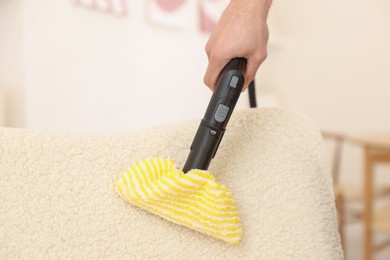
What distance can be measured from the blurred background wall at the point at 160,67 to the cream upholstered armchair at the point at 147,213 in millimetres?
1132

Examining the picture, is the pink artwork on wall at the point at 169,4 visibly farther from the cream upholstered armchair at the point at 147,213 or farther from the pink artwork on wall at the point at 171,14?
the cream upholstered armchair at the point at 147,213

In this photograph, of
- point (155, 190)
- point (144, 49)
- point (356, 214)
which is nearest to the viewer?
point (155, 190)

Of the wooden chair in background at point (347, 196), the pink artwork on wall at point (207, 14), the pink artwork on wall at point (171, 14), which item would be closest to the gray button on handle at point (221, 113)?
the pink artwork on wall at point (171, 14)

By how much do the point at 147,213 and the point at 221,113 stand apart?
13 centimetres

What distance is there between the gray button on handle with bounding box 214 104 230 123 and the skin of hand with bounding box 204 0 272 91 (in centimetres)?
4

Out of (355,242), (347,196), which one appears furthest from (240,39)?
(355,242)

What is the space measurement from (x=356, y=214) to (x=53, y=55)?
6.85 feet

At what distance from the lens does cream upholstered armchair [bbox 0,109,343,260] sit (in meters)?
0.55

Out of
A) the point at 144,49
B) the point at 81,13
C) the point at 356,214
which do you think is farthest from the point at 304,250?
the point at 356,214

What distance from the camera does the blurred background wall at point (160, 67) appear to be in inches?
68.4

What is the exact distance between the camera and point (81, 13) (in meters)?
1.90

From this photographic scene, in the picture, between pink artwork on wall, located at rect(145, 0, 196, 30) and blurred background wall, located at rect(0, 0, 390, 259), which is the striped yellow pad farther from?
pink artwork on wall, located at rect(145, 0, 196, 30)

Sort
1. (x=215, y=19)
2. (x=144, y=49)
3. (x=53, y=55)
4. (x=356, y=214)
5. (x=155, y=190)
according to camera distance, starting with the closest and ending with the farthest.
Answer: (x=155, y=190) → (x=53, y=55) → (x=144, y=49) → (x=215, y=19) → (x=356, y=214)

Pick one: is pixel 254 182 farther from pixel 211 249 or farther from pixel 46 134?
pixel 46 134
